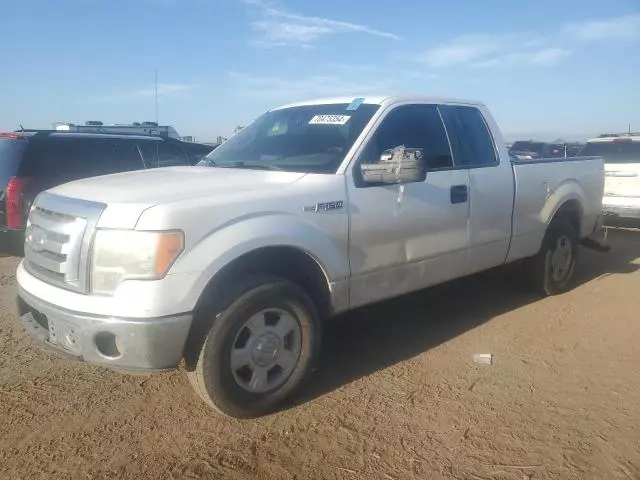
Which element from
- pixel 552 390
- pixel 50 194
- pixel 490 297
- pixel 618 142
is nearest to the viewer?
pixel 50 194

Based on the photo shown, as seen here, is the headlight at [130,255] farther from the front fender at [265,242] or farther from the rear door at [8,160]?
the rear door at [8,160]

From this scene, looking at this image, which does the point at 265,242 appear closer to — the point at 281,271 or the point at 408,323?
the point at 281,271

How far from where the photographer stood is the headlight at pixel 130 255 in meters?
2.80

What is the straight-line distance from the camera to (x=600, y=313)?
5.30 metres

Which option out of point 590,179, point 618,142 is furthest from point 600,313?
point 618,142

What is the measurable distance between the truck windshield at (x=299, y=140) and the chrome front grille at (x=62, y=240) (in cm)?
133

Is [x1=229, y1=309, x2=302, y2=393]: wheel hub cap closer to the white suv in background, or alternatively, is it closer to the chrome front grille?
the chrome front grille

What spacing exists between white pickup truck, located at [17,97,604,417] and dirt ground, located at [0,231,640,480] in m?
0.35

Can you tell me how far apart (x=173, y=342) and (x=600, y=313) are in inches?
165

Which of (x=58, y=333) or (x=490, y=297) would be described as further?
(x=490, y=297)

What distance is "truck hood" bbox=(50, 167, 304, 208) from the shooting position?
3.06 metres

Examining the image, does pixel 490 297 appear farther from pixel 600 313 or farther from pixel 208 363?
pixel 208 363

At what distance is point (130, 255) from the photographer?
111 inches

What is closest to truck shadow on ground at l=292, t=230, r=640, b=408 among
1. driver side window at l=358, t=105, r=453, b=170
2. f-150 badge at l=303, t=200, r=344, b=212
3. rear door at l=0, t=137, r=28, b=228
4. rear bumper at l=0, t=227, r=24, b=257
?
f-150 badge at l=303, t=200, r=344, b=212
